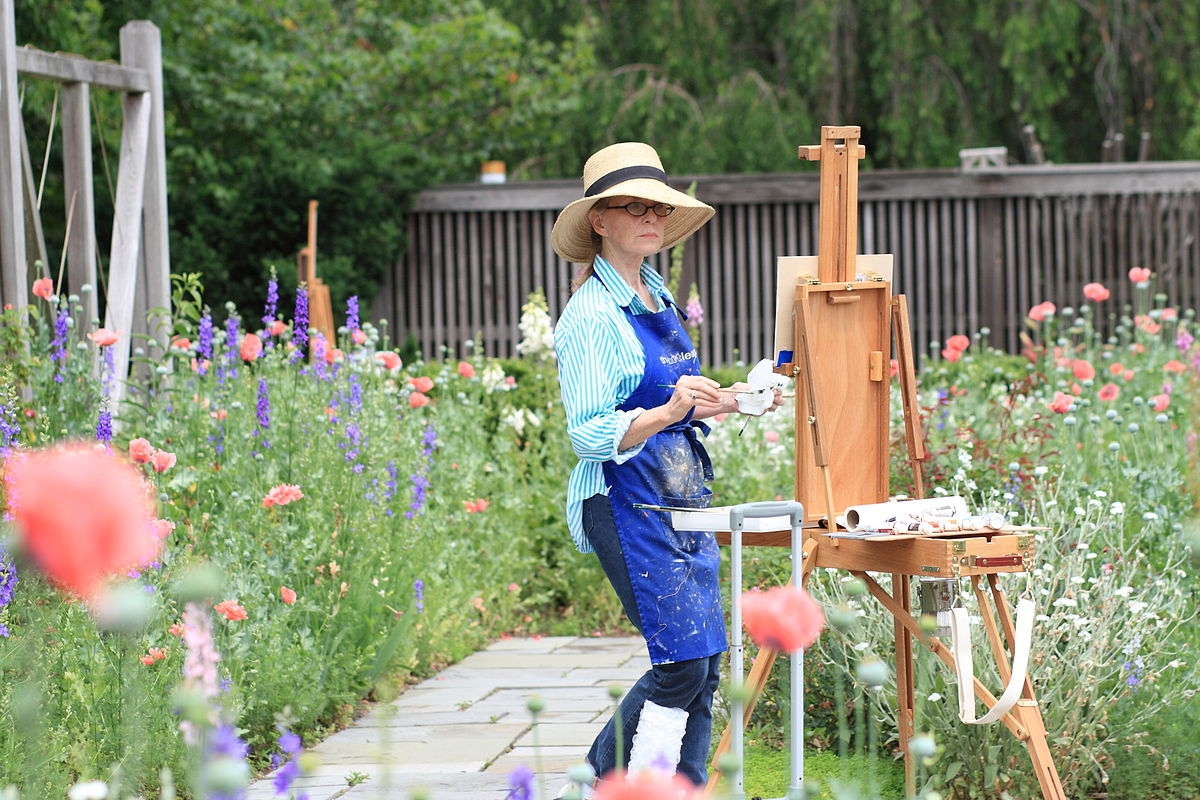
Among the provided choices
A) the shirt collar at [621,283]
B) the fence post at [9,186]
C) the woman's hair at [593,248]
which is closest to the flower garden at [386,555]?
the fence post at [9,186]

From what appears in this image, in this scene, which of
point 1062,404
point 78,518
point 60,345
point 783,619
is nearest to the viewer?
point 78,518

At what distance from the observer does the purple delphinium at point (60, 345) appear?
476 centimetres

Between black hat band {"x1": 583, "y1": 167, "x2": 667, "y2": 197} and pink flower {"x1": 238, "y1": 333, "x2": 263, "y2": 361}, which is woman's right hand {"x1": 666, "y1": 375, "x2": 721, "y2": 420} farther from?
pink flower {"x1": 238, "y1": 333, "x2": 263, "y2": 361}

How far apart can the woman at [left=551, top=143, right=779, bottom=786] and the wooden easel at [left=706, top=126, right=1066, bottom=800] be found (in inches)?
8.5

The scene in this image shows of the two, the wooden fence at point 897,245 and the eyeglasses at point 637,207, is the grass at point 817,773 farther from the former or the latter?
the wooden fence at point 897,245

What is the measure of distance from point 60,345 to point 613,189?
249cm

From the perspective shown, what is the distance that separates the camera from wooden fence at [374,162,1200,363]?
35.9 feet

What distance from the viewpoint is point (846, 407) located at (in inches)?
136

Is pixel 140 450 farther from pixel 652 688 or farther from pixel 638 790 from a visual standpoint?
pixel 638 790

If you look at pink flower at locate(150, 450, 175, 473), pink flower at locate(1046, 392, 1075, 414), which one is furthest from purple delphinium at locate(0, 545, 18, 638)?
pink flower at locate(1046, 392, 1075, 414)

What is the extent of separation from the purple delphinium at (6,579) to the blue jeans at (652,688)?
4.11 ft

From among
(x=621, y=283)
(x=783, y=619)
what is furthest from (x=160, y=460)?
(x=783, y=619)

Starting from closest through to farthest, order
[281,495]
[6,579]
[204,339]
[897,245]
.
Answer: [6,579]
[281,495]
[204,339]
[897,245]

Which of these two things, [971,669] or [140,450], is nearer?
[971,669]
